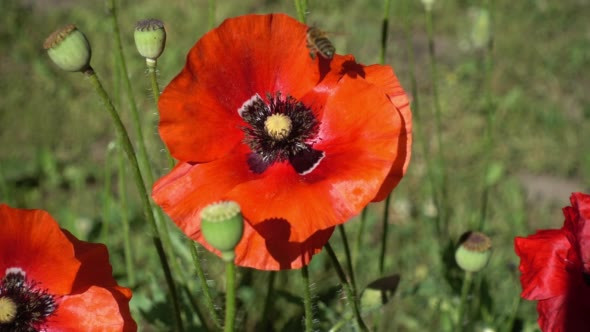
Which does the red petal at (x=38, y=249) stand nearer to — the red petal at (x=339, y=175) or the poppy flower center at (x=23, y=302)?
the poppy flower center at (x=23, y=302)

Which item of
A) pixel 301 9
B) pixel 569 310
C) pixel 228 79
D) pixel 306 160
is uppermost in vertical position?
pixel 301 9

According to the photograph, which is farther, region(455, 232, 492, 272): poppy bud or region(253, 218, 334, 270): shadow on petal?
region(455, 232, 492, 272): poppy bud

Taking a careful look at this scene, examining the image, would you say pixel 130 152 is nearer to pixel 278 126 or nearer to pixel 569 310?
pixel 278 126

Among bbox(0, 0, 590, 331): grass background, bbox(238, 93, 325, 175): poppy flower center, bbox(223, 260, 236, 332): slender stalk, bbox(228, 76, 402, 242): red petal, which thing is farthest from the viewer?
bbox(0, 0, 590, 331): grass background

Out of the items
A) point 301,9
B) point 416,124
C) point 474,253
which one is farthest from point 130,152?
point 416,124

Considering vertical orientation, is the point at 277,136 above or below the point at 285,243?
above

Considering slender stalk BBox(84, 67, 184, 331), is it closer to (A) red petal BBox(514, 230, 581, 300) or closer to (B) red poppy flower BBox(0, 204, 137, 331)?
(B) red poppy flower BBox(0, 204, 137, 331)

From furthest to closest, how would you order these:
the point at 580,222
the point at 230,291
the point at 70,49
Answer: the point at 580,222
the point at 70,49
the point at 230,291

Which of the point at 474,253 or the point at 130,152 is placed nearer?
the point at 130,152

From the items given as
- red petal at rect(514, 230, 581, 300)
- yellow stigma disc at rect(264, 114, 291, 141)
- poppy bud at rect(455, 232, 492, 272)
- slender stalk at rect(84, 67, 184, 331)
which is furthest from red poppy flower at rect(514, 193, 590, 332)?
slender stalk at rect(84, 67, 184, 331)
